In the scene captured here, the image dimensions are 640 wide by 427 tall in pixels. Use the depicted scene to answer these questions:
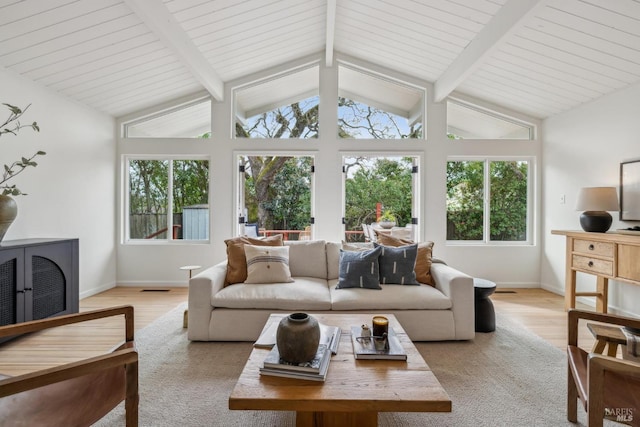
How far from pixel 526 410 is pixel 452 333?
904mm

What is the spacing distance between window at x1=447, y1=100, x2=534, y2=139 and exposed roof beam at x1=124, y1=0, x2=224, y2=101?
3.27m

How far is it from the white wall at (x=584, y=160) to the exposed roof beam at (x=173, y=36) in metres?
4.48

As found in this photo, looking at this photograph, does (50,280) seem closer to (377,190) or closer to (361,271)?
(361,271)

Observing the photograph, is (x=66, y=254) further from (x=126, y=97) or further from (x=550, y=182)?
(x=550, y=182)

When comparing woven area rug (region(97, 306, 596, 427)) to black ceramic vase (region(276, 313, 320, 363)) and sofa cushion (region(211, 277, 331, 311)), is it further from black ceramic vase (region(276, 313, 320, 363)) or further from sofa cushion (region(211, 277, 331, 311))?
black ceramic vase (region(276, 313, 320, 363))

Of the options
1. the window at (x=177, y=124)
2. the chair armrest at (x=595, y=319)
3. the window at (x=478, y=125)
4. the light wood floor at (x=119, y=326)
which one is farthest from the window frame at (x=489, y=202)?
the window at (x=177, y=124)

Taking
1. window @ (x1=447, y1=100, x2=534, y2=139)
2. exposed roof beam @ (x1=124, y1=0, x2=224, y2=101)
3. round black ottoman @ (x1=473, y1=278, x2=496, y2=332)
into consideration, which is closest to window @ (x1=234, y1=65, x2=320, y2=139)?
exposed roof beam @ (x1=124, y1=0, x2=224, y2=101)

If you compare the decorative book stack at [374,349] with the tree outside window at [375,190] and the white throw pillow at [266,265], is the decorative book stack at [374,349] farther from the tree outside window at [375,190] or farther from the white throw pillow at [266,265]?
the tree outside window at [375,190]

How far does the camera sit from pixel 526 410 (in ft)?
5.98

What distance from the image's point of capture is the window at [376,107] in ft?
15.8

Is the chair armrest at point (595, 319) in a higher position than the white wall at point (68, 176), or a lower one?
lower

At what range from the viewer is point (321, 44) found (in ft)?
15.0

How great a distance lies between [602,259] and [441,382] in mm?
2284

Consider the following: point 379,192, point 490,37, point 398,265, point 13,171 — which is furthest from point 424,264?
point 13,171
